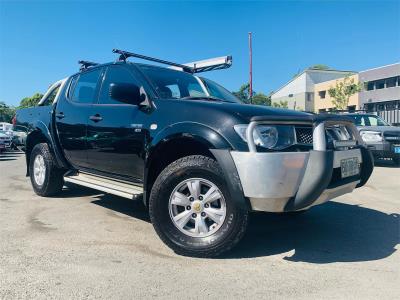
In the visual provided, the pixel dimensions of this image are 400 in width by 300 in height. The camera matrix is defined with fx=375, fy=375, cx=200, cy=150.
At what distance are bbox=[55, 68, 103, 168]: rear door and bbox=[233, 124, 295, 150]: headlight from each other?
230cm

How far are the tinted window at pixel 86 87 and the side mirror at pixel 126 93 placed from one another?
1.06 metres

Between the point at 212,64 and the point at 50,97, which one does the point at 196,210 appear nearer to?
the point at 212,64

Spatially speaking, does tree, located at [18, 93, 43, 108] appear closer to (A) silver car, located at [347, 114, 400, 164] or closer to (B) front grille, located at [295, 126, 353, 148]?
(A) silver car, located at [347, 114, 400, 164]

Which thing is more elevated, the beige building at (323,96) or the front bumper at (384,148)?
the beige building at (323,96)

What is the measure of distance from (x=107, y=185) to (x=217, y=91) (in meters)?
1.75

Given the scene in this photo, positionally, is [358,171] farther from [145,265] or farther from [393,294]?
[145,265]

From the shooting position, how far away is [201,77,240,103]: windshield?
14.7ft

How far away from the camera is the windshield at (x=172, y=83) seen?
3895mm

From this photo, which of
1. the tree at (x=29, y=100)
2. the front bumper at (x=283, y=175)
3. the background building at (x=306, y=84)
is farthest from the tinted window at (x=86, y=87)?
the tree at (x=29, y=100)

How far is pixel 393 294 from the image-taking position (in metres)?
2.50

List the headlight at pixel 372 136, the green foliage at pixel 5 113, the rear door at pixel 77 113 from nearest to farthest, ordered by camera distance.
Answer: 1. the rear door at pixel 77 113
2. the headlight at pixel 372 136
3. the green foliage at pixel 5 113

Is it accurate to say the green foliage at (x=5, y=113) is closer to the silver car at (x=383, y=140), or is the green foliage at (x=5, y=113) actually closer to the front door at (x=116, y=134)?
the silver car at (x=383, y=140)

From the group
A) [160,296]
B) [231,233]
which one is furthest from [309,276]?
[160,296]

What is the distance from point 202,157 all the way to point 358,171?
5.14 ft
